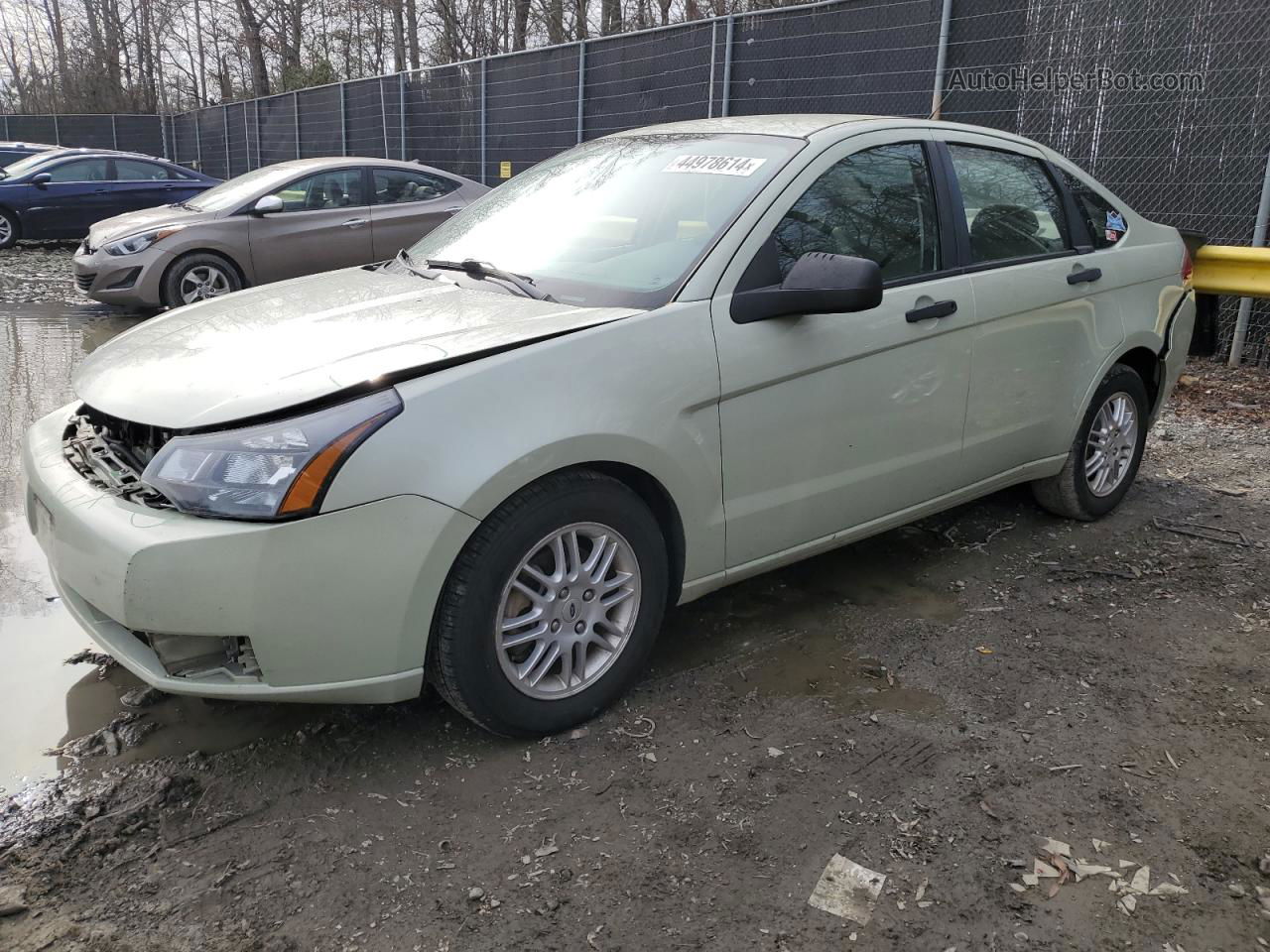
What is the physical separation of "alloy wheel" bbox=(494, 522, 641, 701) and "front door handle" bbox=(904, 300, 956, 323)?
1.35 metres

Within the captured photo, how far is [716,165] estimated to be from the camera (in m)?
3.67

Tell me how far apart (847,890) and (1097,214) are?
339 cm

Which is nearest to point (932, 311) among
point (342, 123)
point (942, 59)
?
point (942, 59)

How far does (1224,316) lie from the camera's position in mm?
8008

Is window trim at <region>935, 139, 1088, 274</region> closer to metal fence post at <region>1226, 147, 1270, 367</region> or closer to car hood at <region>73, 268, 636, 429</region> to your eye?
car hood at <region>73, 268, 636, 429</region>

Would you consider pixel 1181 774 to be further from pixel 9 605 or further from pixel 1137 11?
pixel 1137 11

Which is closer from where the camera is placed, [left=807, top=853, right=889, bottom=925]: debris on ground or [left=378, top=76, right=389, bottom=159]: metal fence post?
[left=807, top=853, right=889, bottom=925]: debris on ground

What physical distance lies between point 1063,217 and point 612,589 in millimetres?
2710

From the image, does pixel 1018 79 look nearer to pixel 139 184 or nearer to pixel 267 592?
pixel 267 592

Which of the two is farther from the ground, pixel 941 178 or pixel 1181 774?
pixel 941 178

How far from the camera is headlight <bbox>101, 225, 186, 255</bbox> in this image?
9883mm

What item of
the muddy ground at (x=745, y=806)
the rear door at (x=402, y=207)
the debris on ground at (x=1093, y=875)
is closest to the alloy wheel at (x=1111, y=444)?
the muddy ground at (x=745, y=806)

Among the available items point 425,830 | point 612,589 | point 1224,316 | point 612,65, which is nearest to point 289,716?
point 425,830

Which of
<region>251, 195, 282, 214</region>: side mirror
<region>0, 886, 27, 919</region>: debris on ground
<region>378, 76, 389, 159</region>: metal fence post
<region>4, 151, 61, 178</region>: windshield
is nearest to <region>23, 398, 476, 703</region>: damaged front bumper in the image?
<region>0, 886, 27, 919</region>: debris on ground
